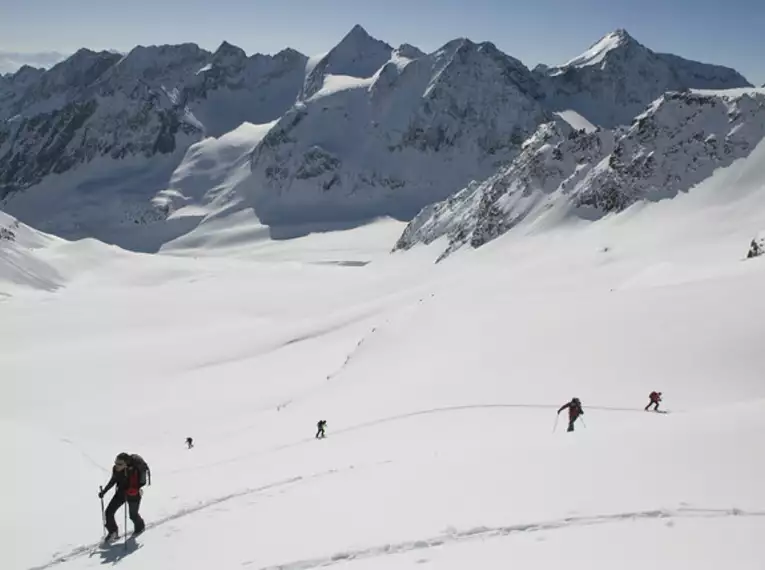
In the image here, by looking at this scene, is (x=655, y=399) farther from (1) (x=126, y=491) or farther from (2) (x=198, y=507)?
(1) (x=126, y=491)

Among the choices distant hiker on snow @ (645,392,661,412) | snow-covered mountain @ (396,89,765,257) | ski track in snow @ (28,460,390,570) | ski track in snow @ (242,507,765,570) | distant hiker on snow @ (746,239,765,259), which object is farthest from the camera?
snow-covered mountain @ (396,89,765,257)

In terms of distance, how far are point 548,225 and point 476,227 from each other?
1651cm

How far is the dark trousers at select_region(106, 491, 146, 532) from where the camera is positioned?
12.1m

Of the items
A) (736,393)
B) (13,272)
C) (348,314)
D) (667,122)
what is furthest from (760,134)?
(13,272)

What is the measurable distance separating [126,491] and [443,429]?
1080cm

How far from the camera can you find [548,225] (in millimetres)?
86125

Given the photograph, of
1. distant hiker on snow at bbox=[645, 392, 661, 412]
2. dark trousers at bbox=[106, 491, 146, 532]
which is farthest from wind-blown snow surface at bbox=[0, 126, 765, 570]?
distant hiker on snow at bbox=[645, 392, 661, 412]

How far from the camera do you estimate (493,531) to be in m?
10.2

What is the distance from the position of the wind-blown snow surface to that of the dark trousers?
376 millimetres

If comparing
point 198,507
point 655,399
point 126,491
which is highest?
point 126,491

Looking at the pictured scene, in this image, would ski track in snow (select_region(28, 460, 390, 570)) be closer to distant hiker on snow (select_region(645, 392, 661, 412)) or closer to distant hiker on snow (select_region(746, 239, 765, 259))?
distant hiker on snow (select_region(645, 392, 661, 412))

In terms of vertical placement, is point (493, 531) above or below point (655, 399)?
above

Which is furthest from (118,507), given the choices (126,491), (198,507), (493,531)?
(493,531)

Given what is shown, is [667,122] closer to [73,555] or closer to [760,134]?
[760,134]
